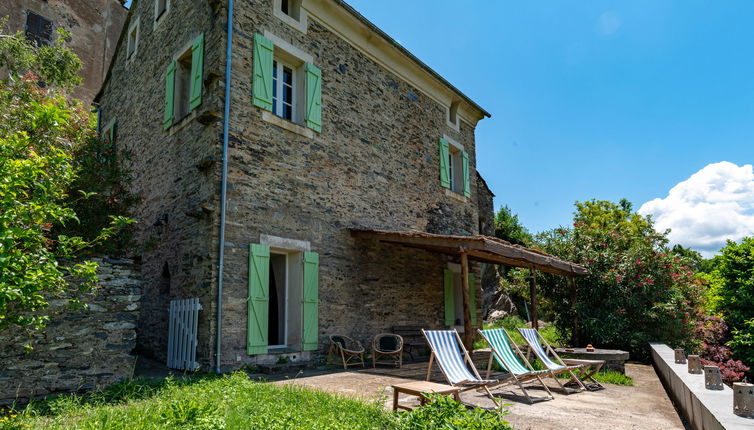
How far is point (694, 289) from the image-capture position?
1000 centimetres

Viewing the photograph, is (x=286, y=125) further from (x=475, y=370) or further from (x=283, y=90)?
(x=475, y=370)

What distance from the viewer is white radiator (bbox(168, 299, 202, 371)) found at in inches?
254

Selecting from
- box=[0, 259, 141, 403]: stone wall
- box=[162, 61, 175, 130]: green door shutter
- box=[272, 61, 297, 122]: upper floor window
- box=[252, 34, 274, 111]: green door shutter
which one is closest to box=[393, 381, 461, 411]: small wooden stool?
box=[0, 259, 141, 403]: stone wall

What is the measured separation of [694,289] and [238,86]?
9890 mm

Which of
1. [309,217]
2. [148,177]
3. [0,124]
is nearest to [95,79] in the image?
[148,177]

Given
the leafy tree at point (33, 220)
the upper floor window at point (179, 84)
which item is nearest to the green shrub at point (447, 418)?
the leafy tree at point (33, 220)

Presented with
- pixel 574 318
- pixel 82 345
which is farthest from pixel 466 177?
pixel 82 345

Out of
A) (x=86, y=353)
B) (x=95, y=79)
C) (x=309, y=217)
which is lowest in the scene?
(x=86, y=353)

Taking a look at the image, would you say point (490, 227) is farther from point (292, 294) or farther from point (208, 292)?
point (208, 292)

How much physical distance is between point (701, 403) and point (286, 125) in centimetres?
626

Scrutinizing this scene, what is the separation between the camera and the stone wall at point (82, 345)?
4.59 metres

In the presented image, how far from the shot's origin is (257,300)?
6.74 metres

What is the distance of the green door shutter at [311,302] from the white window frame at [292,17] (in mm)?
3890

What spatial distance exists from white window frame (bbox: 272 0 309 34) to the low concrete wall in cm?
741
